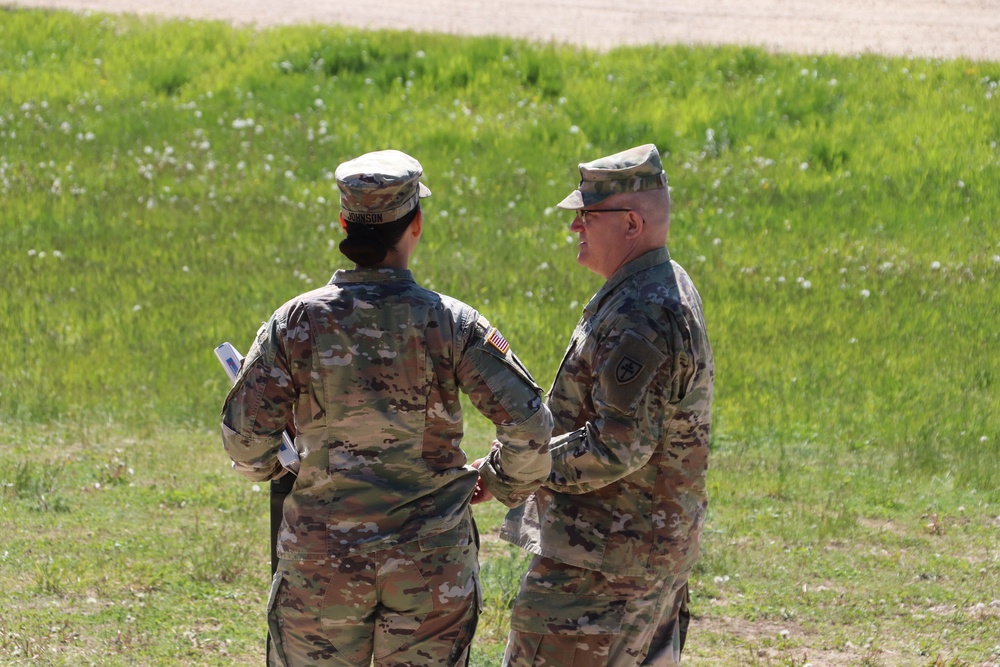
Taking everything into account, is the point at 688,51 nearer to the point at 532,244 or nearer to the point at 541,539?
the point at 532,244

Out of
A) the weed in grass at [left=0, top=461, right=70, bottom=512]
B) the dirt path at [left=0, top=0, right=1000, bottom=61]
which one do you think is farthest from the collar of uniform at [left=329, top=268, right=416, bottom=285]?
the dirt path at [left=0, top=0, right=1000, bottom=61]

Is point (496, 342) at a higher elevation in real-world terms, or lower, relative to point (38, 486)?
higher

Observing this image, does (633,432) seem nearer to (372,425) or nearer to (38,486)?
(372,425)

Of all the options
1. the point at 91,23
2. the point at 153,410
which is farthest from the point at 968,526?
the point at 91,23

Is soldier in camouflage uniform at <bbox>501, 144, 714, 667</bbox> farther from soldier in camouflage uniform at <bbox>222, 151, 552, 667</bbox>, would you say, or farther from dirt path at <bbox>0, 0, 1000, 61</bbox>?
dirt path at <bbox>0, 0, 1000, 61</bbox>

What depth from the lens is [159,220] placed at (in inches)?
476

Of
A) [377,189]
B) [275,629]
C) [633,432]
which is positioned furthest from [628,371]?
[275,629]

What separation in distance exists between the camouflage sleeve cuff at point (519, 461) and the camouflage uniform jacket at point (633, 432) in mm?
137

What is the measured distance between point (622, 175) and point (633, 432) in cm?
75

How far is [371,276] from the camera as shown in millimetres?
3379

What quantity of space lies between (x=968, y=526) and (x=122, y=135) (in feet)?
33.5

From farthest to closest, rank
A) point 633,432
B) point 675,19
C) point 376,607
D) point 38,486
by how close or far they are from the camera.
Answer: point 675,19 < point 38,486 < point 633,432 < point 376,607

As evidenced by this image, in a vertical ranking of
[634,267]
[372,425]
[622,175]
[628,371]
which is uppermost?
[622,175]

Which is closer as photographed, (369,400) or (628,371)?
(369,400)
